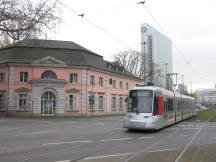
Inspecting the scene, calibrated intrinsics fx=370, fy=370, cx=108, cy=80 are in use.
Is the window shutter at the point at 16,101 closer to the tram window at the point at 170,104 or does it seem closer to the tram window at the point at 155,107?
the tram window at the point at 170,104

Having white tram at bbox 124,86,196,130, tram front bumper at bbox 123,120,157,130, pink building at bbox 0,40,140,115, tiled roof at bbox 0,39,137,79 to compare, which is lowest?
tram front bumper at bbox 123,120,157,130

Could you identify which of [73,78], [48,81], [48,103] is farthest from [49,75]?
[48,103]

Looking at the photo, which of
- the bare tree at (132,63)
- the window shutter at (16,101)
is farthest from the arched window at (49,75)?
the bare tree at (132,63)

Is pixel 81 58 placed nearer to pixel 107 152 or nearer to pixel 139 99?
pixel 139 99

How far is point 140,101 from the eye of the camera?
23.5 meters

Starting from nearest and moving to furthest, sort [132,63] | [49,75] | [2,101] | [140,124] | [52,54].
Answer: [140,124] < [2,101] < [49,75] < [52,54] < [132,63]

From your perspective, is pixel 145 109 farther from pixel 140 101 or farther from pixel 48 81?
pixel 48 81

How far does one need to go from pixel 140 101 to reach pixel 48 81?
35.1 metres

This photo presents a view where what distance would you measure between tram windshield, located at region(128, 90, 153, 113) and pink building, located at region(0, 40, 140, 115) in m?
33.5

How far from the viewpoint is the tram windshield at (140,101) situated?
23.2 metres

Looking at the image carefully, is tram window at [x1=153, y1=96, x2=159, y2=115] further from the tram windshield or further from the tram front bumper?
the tram front bumper

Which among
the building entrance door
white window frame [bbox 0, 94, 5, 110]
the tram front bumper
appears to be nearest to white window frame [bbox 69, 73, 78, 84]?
the building entrance door

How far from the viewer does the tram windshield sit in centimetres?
2316

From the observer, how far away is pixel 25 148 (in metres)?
14.3
